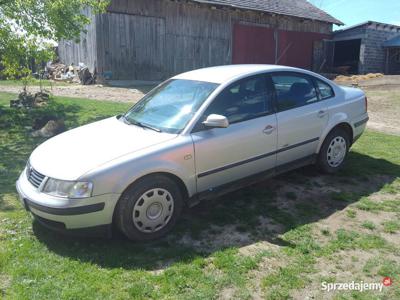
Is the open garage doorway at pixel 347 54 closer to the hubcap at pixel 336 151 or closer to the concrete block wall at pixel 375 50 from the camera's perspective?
the concrete block wall at pixel 375 50

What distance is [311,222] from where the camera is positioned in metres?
4.21

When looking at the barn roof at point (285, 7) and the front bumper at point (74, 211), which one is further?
the barn roof at point (285, 7)

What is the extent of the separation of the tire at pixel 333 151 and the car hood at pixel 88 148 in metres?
2.54

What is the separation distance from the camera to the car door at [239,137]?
162 inches

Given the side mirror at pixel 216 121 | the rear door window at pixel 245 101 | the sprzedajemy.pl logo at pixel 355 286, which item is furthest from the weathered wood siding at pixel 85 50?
the sprzedajemy.pl logo at pixel 355 286

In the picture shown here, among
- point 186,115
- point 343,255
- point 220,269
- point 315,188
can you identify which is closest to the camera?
point 220,269

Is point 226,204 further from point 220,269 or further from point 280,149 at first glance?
point 220,269

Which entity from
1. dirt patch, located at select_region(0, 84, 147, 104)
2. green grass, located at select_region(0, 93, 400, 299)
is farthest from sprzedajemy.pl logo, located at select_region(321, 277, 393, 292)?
dirt patch, located at select_region(0, 84, 147, 104)

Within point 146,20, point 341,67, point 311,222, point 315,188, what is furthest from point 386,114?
point 341,67

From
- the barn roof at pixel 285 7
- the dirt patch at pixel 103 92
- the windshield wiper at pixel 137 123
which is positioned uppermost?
the barn roof at pixel 285 7

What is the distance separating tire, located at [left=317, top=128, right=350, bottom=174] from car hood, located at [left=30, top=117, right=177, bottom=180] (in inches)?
100

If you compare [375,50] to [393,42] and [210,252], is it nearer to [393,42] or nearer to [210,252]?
[393,42]

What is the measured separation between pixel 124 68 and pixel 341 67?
14.9 meters

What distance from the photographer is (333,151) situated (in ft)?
18.2
